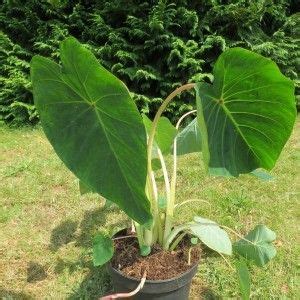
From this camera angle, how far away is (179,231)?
1794 millimetres

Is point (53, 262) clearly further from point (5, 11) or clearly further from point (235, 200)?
point (5, 11)

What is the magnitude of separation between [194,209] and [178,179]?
51 cm

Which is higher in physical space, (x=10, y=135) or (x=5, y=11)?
(x=5, y=11)

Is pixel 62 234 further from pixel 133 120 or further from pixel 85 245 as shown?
pixel 133 120

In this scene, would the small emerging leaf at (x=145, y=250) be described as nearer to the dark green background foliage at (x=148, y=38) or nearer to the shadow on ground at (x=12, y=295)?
the shadow on ground at (x=12, y=295)

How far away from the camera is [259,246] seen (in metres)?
1.80

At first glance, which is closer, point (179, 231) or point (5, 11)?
point (179, 231)

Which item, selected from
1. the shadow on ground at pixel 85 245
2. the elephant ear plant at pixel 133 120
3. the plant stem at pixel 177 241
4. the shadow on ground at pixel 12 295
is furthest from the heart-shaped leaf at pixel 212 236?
the shadow on ground at pixel 12 295

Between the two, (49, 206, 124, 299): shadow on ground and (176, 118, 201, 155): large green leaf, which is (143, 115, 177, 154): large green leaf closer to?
(176, 118, 201, 155): large green leaf

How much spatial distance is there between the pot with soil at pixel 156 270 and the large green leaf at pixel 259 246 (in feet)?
0.65

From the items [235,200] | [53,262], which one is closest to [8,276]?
[53,262]

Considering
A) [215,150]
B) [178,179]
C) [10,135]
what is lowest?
[10,135]

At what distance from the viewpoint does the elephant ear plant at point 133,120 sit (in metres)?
1.29

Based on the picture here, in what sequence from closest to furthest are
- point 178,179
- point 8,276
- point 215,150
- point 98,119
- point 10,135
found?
point 98,119 → point 215,150 → point 8,276 → point 178,179 → point 10,135
